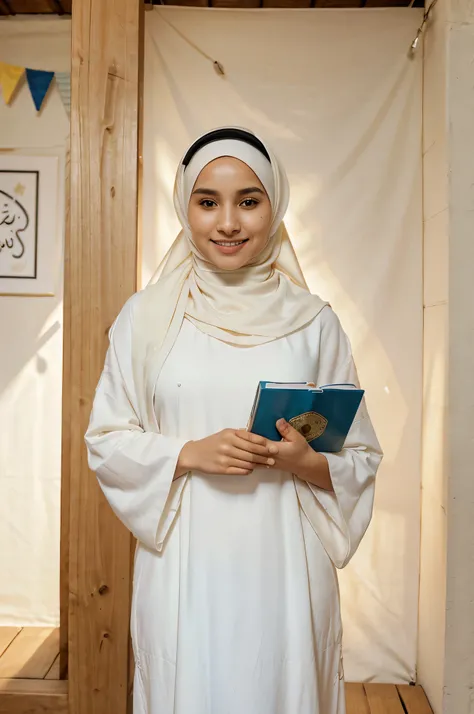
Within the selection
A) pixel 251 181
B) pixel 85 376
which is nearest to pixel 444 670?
pixel 85 376

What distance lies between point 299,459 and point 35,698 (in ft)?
4.82

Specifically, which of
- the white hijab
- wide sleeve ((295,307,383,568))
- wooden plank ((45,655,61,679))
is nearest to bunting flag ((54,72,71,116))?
the white hijab

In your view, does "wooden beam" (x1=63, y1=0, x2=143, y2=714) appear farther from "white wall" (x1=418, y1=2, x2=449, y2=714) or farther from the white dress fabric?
"white wall" (x1=418, y1=2, x2=449, y2=714)

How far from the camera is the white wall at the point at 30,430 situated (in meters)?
3.14

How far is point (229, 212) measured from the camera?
A: 149 cm

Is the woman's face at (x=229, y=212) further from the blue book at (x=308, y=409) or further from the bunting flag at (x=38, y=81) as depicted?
the bunting flag at (x=38, y=81)

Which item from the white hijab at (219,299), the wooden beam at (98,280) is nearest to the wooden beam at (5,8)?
the wooden beam at (98,280)

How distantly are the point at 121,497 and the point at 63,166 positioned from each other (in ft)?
6.77

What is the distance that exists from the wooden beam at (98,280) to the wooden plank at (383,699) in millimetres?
1038

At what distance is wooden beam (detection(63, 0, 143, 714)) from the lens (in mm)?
2145

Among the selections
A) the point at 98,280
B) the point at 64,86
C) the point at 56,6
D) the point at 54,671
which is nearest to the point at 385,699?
the point at 54,671

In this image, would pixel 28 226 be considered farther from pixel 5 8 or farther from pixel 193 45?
pixel 193 45

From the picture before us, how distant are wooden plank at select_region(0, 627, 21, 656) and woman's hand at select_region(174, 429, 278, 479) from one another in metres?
1.90

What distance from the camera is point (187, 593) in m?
1.44
